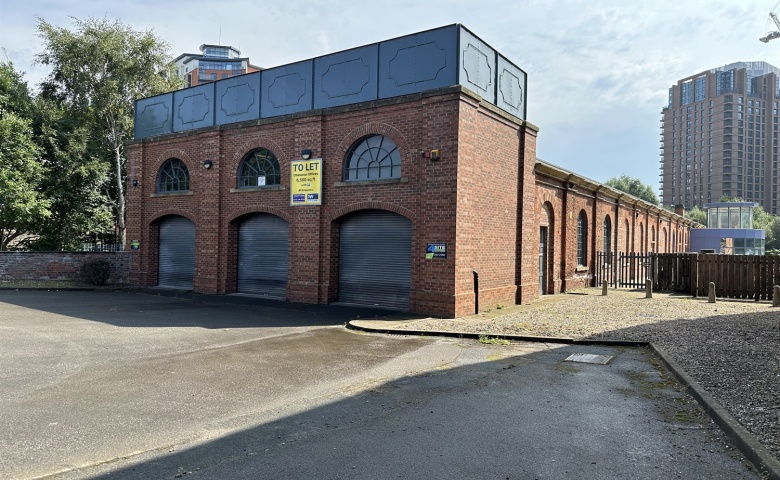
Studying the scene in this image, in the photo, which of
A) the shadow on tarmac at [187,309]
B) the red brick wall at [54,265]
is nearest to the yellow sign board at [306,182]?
the shadow on tarmac at [187,309]

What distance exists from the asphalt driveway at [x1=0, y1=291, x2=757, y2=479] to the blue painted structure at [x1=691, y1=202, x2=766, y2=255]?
47383mm

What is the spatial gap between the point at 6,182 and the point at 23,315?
46.0 ft

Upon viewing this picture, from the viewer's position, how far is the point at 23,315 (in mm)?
12688

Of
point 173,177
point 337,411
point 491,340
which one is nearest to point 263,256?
point 173,177

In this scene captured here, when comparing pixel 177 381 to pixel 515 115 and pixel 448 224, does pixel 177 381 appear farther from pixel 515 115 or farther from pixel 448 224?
pixel 515 115

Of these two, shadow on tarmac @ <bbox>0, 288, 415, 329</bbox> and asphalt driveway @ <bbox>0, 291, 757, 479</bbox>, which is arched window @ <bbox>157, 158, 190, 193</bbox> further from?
asphalt driveway @ <bbox>0, 291, 757, 479</bbox>

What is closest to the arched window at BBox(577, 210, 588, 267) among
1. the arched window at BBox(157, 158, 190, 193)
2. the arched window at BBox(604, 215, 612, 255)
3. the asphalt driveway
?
the arched window at BBox(604, 215, 612, 255)

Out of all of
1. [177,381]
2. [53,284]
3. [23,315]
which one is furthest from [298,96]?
[53,284]

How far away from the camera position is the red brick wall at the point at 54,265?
69.5 feet

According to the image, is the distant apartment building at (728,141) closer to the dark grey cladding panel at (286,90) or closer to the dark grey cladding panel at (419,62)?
the dark grey cladding panel at (419,62)

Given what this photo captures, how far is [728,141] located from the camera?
129750 mm

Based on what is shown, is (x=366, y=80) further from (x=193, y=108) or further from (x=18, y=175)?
(x=18, y=175)

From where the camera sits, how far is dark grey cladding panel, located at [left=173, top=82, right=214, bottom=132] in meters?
18.5

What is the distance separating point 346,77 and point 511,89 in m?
5.04
